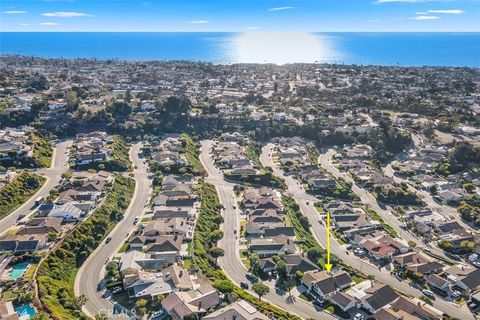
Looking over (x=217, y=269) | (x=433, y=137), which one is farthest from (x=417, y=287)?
(x=433, y=137)

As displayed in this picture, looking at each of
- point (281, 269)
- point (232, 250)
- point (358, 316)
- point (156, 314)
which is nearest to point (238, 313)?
point (156, 314)

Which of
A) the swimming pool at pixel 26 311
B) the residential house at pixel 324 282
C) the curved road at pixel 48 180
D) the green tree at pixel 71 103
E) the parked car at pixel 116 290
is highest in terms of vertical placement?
the green tree at pixel 71 103

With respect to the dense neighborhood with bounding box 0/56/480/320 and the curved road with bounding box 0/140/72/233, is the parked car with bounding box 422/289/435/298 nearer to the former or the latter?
the dense neighborhood with bounding box 0/56/480/320

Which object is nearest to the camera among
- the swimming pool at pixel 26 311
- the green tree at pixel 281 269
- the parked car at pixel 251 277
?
the swimming pool at pixel 26 311

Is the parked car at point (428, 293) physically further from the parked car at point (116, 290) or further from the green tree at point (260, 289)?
the parked car at point (116, 290)

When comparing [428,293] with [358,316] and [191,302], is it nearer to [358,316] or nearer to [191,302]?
[358,316]

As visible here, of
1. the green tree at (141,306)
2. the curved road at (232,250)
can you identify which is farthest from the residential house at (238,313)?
the green tree at (141,306)
